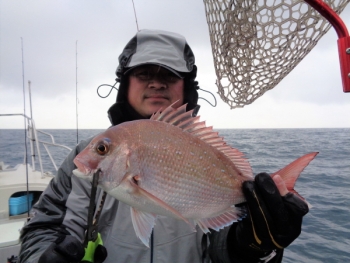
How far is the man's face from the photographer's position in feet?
8.21

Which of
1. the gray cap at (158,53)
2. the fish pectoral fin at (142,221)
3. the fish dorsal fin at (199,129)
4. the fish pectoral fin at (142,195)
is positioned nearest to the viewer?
the fish pectoral fin at (142,195)

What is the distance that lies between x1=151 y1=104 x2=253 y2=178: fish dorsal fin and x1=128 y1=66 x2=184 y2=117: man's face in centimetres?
78

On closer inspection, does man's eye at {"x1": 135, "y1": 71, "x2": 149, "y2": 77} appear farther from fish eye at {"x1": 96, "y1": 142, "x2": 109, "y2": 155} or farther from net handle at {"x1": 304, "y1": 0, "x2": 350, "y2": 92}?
net handle at {"x1": 304, "y1": 0, "x2": 350, "y2": 92}

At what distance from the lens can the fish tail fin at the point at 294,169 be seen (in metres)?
1.53

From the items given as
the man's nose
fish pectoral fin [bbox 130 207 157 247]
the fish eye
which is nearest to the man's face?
the man's nose

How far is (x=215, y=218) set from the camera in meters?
1.70

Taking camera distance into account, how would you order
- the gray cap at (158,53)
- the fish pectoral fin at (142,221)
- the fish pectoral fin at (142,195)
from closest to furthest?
1. the fish pectoral fin at (142,195)
2. the fish pectoral fin at (142,221)
3. the gray cap at (158,53)

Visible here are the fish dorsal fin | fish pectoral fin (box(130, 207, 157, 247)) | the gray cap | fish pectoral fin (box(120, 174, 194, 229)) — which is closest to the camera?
fish pectoral fin (box(120, 174, 194, 229))

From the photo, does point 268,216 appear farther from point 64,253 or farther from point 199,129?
point 64,253

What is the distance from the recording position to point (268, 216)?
5.74ft

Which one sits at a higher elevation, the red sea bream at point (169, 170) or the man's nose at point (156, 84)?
the man's nose at point (156, 84)

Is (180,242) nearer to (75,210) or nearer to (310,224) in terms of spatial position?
(75,210)

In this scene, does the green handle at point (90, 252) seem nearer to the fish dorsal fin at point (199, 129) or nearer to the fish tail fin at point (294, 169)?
the fish dorsal fin at point (199, 129)

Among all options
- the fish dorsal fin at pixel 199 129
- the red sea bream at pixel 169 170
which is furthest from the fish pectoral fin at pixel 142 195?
the fish dorsal fin at pixel 199 129
